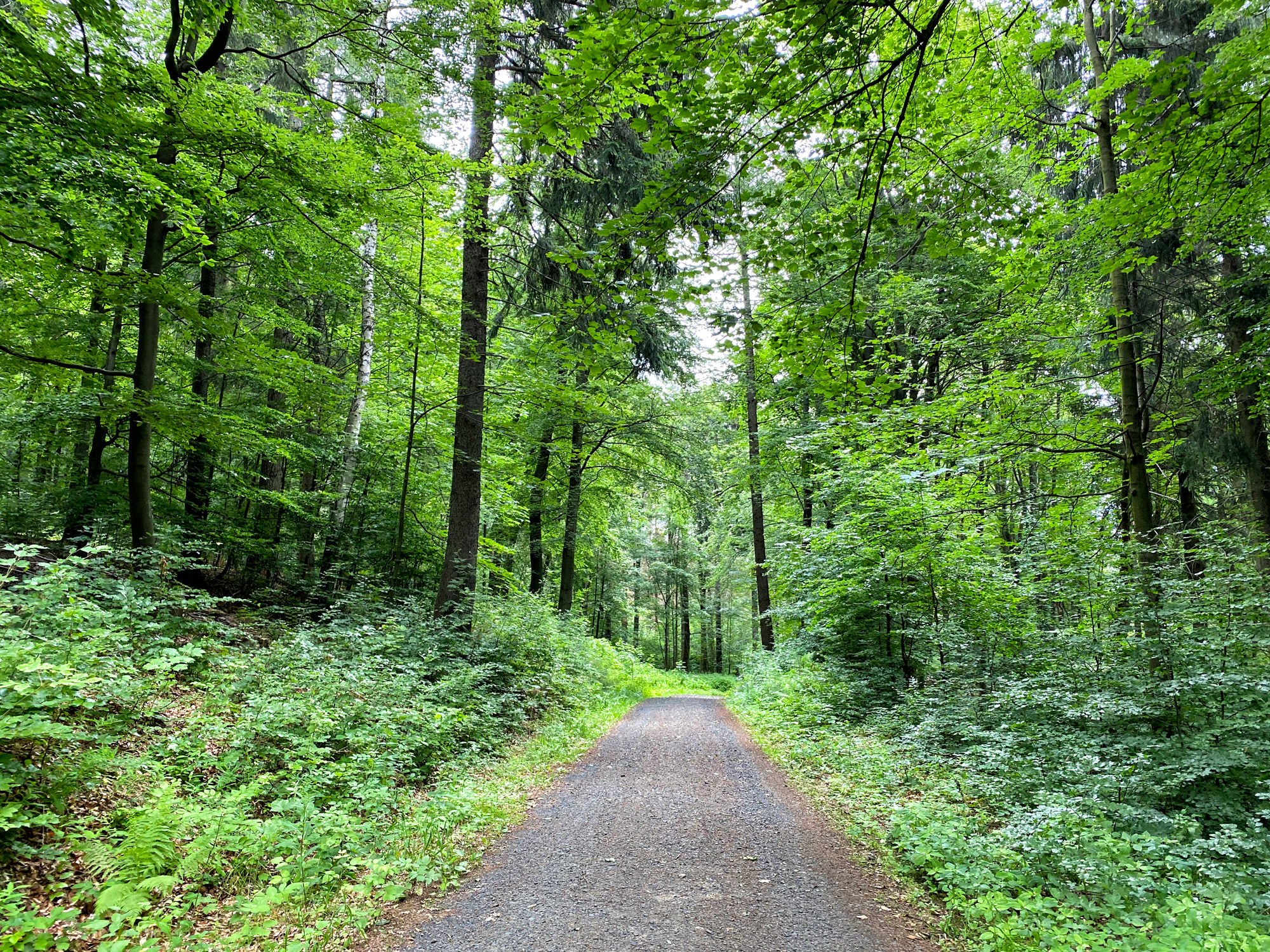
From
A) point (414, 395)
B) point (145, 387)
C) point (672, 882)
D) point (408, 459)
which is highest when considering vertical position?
point (414, 395)

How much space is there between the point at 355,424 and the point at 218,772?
26.8 ft

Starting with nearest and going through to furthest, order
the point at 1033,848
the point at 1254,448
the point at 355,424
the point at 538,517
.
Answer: the point at 1033,848 < the point at 1254,448 < the point at 355,424 < the point at 538,517

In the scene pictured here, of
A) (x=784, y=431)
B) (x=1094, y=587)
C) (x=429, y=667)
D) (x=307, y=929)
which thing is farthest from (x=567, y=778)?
(x=784, y=431)

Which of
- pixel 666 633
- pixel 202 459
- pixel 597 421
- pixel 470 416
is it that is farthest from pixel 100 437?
pixel 666 633

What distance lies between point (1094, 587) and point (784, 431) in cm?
1009

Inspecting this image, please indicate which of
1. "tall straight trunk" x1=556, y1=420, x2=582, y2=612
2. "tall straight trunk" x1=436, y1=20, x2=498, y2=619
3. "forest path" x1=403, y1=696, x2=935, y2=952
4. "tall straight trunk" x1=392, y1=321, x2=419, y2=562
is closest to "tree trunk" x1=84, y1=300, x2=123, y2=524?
"tall straight trunk" x1=392, y1=321, x2=419, y2=562

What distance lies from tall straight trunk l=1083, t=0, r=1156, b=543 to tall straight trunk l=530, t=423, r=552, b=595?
37.3ft

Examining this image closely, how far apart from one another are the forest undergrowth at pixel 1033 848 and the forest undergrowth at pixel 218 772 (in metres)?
3.26

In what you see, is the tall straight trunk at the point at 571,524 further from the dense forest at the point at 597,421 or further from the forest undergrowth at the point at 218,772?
the forest undergrowth at the point at 218,772

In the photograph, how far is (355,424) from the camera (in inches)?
462

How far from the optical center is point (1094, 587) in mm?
5945

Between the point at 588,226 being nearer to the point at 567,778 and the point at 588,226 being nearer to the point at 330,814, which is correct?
the point at 567,778

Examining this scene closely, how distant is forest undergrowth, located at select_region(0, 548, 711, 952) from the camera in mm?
3098

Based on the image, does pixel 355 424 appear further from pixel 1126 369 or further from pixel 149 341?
pixel 1126 369
